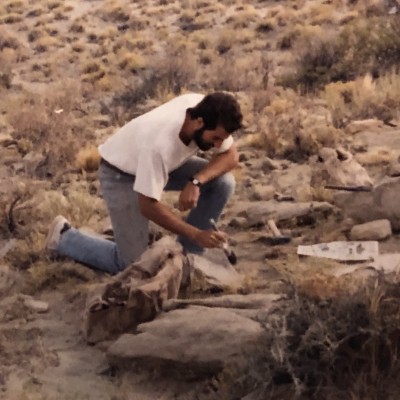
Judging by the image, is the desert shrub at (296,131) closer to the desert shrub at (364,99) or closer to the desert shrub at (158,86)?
the desert shrub at (364,99)

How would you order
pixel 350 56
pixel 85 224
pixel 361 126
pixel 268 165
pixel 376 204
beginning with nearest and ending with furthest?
pixel 376 204, pixel 85 224, pixel 268 165, pixel 361 126, pixel 350 56

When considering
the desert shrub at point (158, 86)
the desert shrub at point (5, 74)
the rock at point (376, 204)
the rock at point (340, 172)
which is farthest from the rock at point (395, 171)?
the desert shrub at point (5, 74)

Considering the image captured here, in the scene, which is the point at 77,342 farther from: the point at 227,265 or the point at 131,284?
the point at 227,265

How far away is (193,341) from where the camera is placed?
4828mm

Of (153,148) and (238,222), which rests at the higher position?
(153,148)

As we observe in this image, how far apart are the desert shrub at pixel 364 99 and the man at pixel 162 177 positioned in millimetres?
4766

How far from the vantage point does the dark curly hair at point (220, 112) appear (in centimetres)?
538

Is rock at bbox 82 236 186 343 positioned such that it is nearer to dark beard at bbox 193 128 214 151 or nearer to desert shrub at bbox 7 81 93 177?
dark beard at bbox 193 128 214 151

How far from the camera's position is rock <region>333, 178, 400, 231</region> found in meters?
6.84

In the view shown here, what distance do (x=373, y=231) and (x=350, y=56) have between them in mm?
8742

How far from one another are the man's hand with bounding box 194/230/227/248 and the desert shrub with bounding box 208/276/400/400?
1.02 m

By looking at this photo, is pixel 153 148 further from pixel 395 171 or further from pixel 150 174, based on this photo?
pixel 395 171

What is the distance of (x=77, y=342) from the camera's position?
555 cm

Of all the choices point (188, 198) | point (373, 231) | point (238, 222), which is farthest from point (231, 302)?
point (238, 222)
